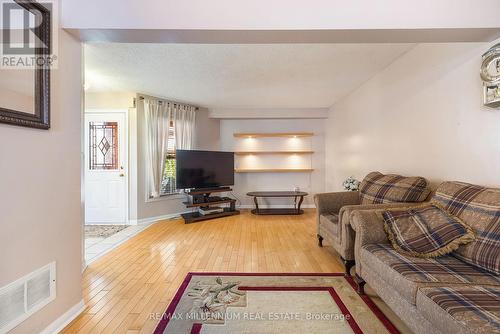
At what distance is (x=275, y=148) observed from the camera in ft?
17.4

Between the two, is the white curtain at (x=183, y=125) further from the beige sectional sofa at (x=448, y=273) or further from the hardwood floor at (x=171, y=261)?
the beige sectional sofa at (x=448, y=273)

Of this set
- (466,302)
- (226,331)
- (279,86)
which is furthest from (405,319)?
(279,86)

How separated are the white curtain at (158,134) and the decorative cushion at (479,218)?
412 centimetres

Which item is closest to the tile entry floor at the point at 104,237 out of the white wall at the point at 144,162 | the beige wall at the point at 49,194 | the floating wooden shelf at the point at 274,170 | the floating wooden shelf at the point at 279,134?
the white wall at the point at 144,162

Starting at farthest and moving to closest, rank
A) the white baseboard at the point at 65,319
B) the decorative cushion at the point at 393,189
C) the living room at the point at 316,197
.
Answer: the decorative cushion at the point at 393,189, the white baseboard at the point at 65,319, the living room at the point at 316,197

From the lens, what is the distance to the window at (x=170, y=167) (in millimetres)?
4430

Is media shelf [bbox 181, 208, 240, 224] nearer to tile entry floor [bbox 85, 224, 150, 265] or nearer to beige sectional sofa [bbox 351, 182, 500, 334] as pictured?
tile entry floor [bbox 85, 224, 150, 265]

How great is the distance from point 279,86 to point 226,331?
130 inches

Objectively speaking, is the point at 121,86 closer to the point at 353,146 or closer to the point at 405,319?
the point at 353,146

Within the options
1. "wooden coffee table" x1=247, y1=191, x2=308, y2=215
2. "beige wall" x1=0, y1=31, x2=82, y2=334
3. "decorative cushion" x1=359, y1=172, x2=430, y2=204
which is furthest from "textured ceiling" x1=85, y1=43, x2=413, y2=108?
"wooden coffee table" x1=247, y1=191, x2=308, y2=215

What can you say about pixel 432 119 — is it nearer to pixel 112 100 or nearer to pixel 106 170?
pixel 112 100

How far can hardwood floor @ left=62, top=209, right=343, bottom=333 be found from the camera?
1647 millimetres

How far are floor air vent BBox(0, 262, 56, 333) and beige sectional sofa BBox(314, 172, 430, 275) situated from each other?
2230 mm

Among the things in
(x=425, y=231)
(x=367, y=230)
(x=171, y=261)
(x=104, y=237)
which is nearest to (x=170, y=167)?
(x=104, y=237)
